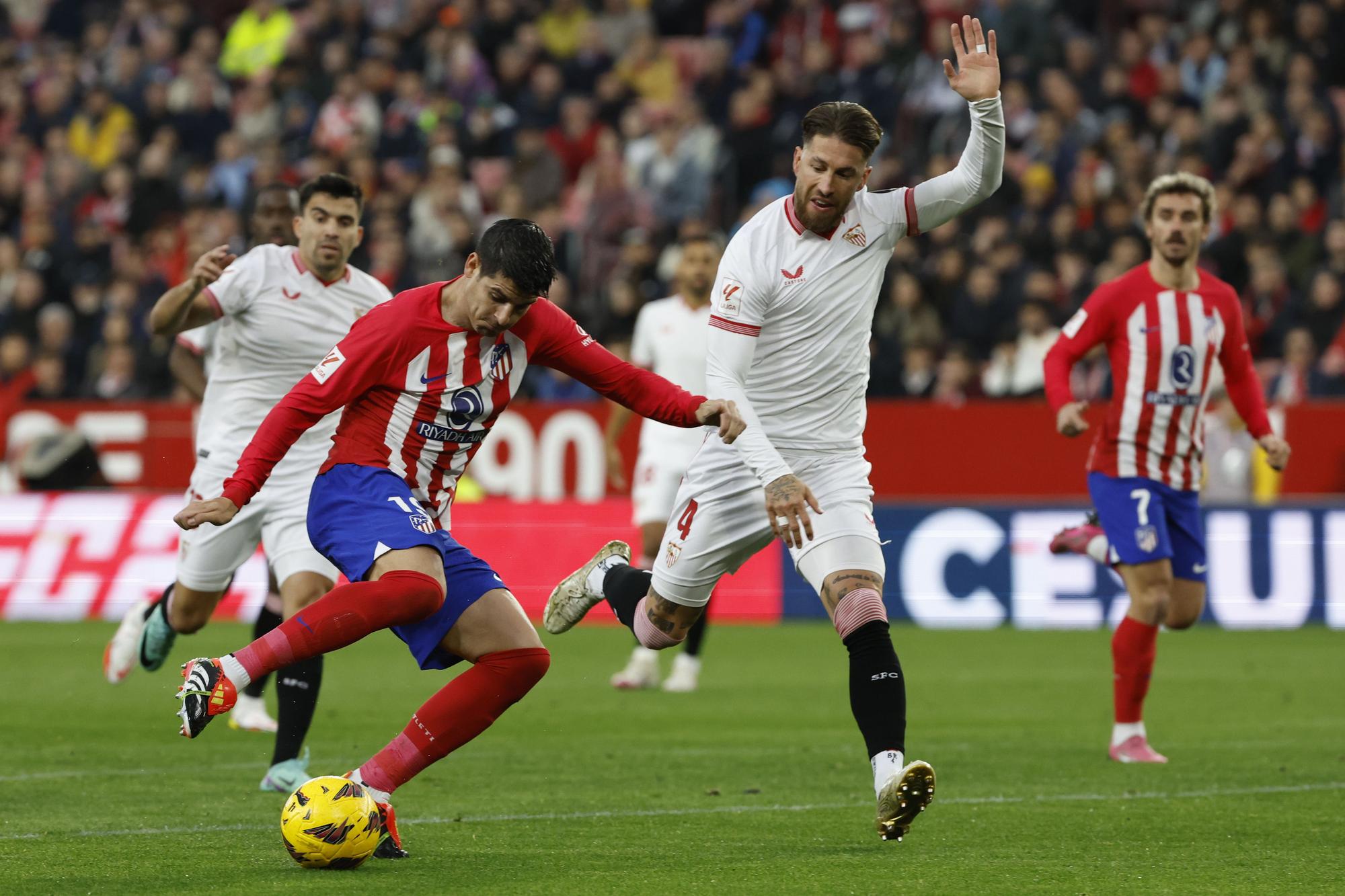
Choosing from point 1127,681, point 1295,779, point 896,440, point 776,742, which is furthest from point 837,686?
point 896,440

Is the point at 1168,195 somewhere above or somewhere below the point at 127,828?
above

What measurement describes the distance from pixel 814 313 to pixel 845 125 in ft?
2.20

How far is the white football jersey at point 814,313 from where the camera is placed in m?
6.83

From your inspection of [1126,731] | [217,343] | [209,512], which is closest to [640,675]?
[1126,731]

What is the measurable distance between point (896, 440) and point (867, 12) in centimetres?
635

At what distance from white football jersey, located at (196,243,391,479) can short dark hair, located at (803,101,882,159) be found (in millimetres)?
2353

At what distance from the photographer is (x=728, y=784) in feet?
26.5

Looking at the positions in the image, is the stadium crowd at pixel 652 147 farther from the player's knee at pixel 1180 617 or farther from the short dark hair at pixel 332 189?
the short dark hair at pixel 332 189

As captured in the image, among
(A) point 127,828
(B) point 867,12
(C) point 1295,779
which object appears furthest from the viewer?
(B) point 867,12

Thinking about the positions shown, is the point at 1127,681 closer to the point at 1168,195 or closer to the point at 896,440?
the point at 1168,195

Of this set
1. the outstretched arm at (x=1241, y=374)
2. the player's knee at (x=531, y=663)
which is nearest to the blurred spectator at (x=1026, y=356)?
the outstretched arm at (x=1241, y=374)

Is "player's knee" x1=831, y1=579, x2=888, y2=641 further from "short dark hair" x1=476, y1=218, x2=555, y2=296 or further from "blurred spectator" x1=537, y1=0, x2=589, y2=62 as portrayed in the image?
"blurred spectator" x1=537, y1=0, x2=589, y2=62

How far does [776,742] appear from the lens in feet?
31.0

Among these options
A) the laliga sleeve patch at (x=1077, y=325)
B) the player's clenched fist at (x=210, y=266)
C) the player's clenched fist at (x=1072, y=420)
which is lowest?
the player's clenched fist at (x=1072, y=420)
